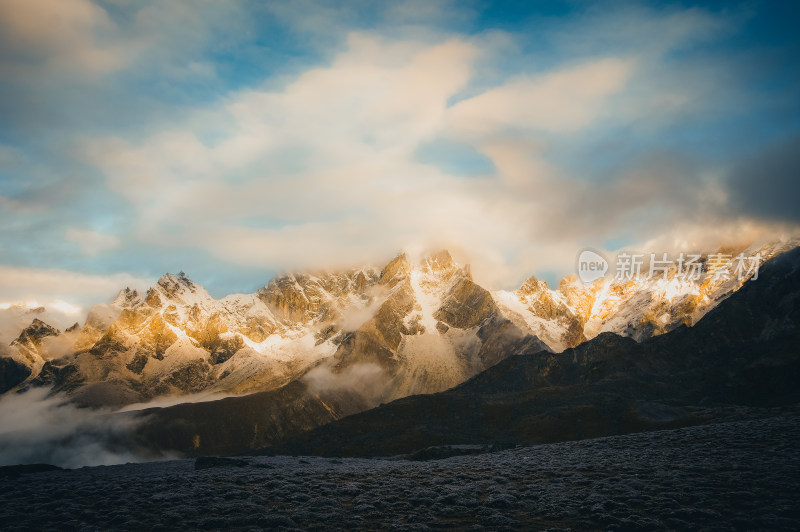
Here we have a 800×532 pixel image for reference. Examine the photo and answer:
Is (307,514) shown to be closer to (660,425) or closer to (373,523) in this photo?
(373,523)

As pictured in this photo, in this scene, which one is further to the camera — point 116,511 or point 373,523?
point 116,511

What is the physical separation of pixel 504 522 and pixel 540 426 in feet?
512

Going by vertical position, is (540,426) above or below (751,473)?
below

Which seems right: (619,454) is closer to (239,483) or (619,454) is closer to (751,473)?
(751,473)

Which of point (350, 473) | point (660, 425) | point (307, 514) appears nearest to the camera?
point (307, 514)

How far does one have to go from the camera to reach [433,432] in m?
180

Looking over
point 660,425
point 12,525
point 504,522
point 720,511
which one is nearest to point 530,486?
point 504,522

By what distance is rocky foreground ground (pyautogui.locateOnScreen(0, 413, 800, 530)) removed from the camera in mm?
31406

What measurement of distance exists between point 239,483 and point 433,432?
465 ft

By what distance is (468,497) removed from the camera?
37750 millimetres

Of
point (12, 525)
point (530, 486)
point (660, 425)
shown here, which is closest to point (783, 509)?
point (530, 486)

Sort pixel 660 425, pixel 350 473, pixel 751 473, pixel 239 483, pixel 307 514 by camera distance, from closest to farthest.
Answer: pixel 307 514, pixel 751 473, pixel 239 483, pixel 350 473, pixel 660 425

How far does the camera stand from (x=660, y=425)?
147 meters

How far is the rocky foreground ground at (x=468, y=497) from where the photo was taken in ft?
103
